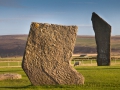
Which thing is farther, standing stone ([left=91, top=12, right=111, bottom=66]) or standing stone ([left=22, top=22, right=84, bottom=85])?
standing stone ([left=91, top=12, right=111, bottom=66])

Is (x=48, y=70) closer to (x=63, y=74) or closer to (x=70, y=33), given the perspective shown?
(x=63, y=74)

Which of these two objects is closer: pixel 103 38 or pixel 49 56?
pixel 49 56

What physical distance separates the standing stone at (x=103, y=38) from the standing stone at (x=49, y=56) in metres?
16.1

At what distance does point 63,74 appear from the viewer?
1599 cm

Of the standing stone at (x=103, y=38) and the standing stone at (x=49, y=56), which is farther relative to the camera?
the standing stone at (x=103, y=38)

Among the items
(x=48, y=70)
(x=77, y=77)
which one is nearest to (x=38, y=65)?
(x=48, y=70)

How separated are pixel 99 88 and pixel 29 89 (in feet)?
9.72

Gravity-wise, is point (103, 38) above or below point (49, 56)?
above

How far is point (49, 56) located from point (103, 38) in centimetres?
1656

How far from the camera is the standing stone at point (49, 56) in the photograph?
15898mm

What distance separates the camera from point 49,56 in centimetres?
1599

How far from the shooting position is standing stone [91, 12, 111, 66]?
31797mm

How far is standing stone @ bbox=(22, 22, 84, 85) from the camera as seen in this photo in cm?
1590

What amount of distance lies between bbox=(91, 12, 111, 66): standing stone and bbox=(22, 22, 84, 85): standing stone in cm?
1608
